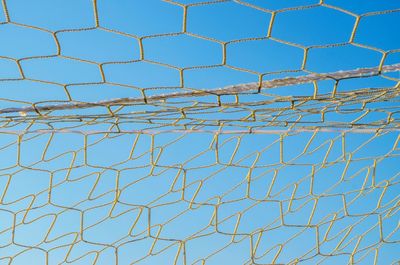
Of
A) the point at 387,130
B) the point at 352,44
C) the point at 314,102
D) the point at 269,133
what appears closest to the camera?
the point at 352,44

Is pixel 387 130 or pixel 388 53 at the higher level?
pixel 388 53

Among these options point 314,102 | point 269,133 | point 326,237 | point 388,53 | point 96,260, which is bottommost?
point 96,260

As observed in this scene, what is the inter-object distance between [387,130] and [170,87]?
0.88 metres

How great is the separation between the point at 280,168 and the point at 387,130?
1.39ft

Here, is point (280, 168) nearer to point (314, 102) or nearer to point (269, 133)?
point (269, 133)

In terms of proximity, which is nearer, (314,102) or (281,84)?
(281,84)

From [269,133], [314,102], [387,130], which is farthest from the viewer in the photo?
[269,133]

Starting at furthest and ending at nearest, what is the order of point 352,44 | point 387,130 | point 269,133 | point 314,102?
point 269,133
point 387,130
point 314,102
point 352,44

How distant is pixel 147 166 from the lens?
2188mm

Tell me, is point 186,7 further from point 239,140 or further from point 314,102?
point 239,140

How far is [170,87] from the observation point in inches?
59.9

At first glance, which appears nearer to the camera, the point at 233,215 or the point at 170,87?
the point at 170,87

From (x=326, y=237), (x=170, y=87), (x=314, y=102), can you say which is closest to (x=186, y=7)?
(x=170, y=87)

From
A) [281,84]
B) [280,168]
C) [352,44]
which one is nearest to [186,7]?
[281,84]
